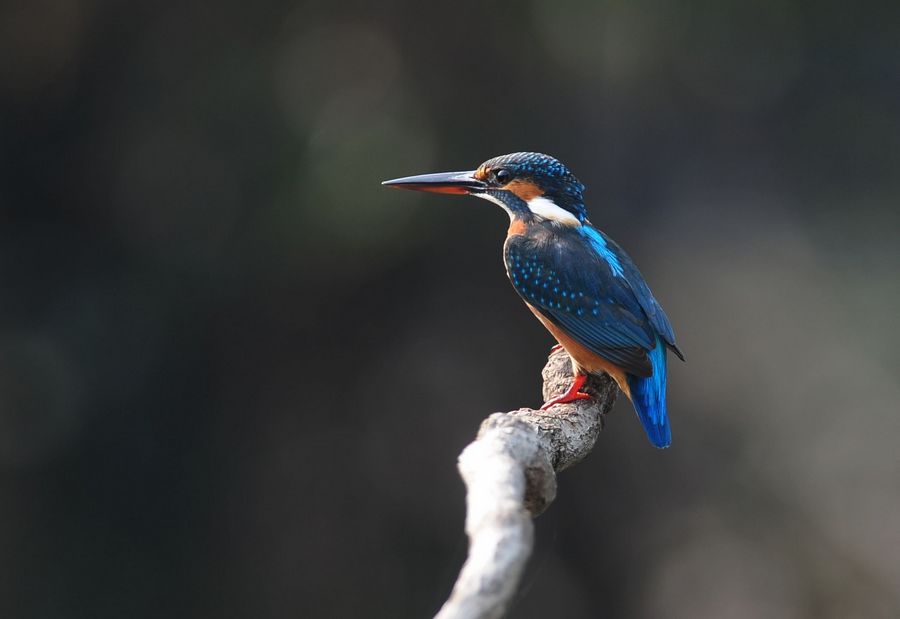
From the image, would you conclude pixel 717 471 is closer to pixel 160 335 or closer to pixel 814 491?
pixel 814 491

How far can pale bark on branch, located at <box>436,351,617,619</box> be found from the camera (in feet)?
3.77

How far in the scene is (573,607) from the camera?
5168 millimetres

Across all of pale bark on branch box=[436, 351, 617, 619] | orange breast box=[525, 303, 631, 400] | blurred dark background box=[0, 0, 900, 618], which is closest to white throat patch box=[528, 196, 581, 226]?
orange breast box=[525, 303, 631, 400]

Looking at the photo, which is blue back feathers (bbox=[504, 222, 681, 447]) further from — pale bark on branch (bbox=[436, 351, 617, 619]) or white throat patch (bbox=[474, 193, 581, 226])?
pale bark on branch (bbox=[436, 351, 617, 619])

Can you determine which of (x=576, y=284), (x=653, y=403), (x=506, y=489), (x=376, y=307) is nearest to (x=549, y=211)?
(x=576, y=284)

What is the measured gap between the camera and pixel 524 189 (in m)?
2.96

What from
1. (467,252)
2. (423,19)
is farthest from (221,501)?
(423,19)

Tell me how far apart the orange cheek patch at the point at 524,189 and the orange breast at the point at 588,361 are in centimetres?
39

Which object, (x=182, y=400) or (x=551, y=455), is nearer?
(x=551, y=455)

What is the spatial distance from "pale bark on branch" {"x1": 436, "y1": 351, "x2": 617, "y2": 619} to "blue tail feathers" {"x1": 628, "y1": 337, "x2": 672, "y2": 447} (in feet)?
0.60

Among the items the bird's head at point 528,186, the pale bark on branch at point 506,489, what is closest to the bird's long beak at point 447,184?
the bird's head at point 528,186

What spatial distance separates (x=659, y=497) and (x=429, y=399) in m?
1.18

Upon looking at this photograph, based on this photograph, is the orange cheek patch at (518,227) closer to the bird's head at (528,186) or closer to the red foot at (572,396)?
the bird's head at (528,186)

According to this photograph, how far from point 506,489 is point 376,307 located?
394cm
